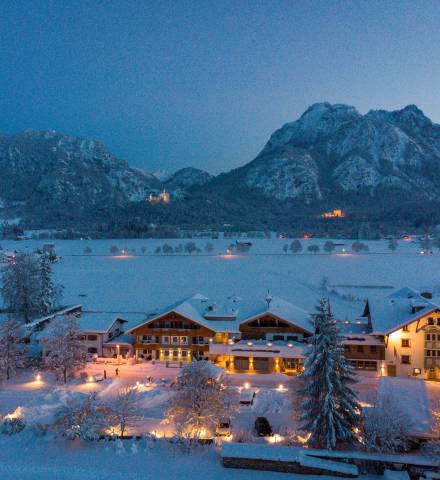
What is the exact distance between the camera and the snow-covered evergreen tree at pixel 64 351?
1241 inches

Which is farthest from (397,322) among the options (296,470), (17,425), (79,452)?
(17,425)

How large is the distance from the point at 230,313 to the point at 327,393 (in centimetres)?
1736

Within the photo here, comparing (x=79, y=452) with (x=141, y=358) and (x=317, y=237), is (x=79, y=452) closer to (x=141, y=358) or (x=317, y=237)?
(x=141, y=358)

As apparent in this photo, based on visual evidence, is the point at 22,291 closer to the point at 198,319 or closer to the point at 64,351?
the point at 64,351

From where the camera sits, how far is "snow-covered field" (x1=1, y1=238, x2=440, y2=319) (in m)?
62.9

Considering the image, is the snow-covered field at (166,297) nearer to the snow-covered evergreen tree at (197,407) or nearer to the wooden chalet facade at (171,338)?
the snow-covered evergreen tree at (197,407)

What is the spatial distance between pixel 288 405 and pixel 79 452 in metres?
12.1

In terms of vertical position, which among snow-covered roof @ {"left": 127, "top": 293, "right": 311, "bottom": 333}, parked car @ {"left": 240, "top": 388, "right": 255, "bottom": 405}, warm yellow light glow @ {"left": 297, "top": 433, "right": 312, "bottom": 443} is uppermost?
snow-covered roof @ {"left": 127, "top": 293, "right": 311, "bottom": 333}

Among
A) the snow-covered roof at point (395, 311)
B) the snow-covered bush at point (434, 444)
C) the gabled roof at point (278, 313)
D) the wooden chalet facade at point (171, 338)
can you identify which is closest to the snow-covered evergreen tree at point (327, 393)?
the snow-covered bush at point (434, 444)

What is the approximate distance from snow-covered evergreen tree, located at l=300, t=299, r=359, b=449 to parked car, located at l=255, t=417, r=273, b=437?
258cm

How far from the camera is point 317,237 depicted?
192 metres

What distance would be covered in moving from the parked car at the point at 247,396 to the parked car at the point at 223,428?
9.76 ft

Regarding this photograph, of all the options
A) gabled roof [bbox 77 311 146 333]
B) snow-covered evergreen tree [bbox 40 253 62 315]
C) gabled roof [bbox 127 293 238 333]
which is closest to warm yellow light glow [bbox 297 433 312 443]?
gabled roof [bbox 127 293 238 333]

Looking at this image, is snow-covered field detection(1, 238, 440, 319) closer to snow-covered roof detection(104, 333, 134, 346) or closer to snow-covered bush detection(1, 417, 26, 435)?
snow-covered roof detection(104, 333, 134, 346)
